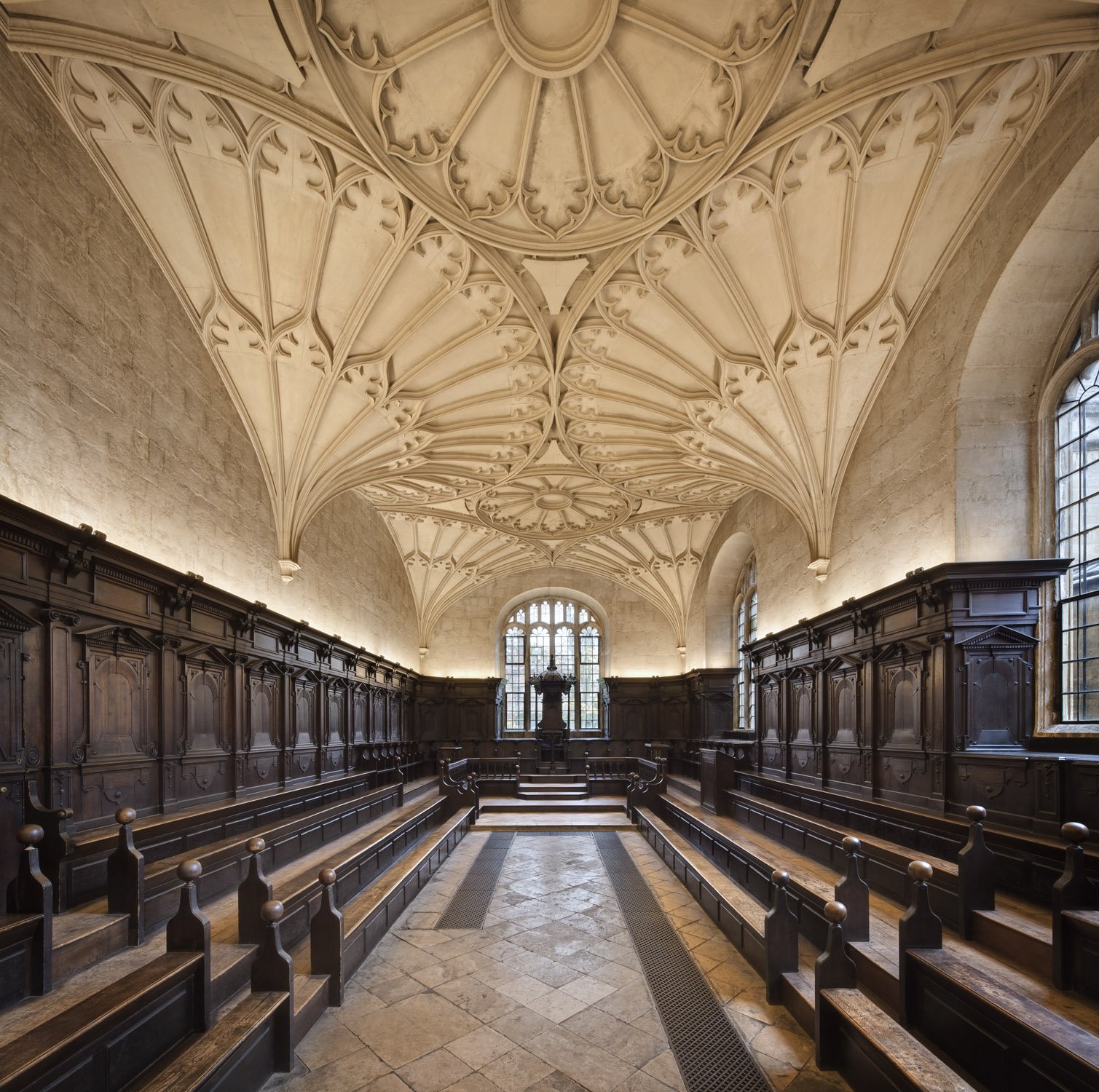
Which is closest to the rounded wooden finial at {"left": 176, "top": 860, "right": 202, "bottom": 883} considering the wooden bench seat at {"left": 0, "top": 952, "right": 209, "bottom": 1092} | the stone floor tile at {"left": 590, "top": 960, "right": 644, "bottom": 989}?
the wooden bench seat at {"left": 0, "top": 952, "right": 209, "bottom": 1092}

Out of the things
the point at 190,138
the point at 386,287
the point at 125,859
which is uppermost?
the point at 190,138

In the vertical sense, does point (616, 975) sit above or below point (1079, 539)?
below

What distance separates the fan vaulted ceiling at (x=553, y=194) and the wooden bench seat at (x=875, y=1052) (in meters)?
7.42

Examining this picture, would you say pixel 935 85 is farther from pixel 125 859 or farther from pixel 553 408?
pixel 125 859

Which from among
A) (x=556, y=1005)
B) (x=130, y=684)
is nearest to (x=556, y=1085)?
(x=556, y=1005)

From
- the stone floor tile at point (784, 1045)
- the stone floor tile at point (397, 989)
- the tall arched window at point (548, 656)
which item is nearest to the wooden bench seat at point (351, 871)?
the stone floor tile at point (397, 989)

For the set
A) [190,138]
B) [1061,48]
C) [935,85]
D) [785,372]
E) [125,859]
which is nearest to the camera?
[125,859]

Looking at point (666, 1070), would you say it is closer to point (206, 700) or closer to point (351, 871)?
point (351, 871)

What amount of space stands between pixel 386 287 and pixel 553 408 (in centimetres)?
426

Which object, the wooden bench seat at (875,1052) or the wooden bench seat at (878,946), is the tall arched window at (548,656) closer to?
the wooden bench seat at (878,946)

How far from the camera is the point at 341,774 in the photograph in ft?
45.5

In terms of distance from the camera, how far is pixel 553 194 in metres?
8.14

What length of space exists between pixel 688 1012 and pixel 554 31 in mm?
8564

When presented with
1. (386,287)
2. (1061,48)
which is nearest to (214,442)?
(386,287)
